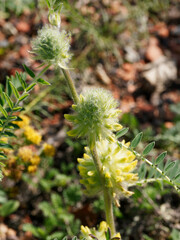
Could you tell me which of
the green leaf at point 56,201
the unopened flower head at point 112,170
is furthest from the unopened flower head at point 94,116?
the green leaf at point 56,201

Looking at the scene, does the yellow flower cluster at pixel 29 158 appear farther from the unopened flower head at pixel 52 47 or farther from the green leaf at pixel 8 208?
the unopened flower head at pixel 52 47

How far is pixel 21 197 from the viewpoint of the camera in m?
3.27

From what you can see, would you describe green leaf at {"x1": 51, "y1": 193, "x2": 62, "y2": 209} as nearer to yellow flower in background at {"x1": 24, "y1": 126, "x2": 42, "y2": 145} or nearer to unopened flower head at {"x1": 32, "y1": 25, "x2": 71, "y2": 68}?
yellow flower in background at {"x1": 24, "y1": 126, "x2": 42, "y2": 145}

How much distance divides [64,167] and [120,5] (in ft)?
11.3

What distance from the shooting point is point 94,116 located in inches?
68.4

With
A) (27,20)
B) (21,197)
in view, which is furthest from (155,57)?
(21,197)

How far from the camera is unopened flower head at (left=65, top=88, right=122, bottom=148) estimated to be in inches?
67.8

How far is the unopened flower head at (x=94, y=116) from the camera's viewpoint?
1.72 metres

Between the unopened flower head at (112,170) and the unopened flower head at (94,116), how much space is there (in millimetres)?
231

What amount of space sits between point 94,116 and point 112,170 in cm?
45

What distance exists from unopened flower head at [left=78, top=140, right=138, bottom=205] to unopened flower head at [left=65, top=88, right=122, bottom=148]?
0.23 m

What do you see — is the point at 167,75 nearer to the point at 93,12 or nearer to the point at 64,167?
the point at 93,12

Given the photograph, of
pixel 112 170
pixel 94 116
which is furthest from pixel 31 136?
pixel 94 116

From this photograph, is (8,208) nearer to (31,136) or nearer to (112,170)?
(31,136)
